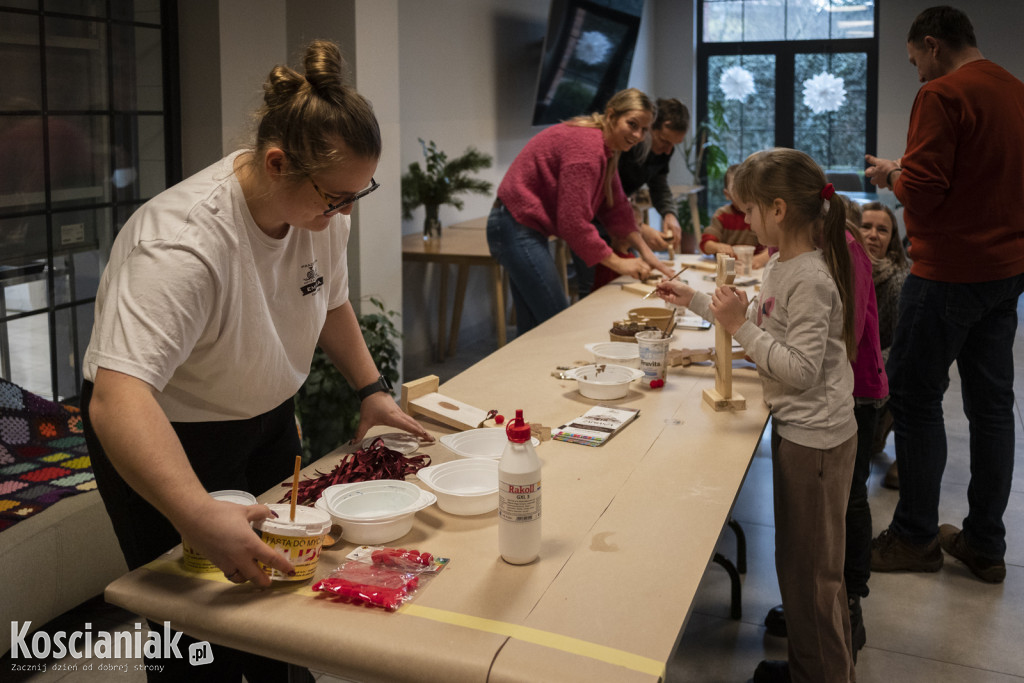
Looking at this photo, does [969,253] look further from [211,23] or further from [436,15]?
[436,15]

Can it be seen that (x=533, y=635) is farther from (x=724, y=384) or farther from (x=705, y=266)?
(x=705, y=266)

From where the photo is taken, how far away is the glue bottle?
4.22 feet

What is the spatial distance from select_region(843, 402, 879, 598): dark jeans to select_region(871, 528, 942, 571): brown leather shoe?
649 mm

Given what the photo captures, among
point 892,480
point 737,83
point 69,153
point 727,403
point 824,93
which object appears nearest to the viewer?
point 727,403

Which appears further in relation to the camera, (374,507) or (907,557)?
(907,557)

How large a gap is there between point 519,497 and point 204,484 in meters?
0.61

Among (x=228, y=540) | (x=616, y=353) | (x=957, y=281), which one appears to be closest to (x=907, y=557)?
(x=957, y=281)

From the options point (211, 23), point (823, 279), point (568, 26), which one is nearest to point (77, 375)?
point (211, 23)

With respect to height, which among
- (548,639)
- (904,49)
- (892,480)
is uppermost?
(904,49)

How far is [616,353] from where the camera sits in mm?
2516

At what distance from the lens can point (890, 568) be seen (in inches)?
114

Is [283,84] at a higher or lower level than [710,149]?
lower

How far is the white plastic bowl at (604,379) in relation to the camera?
2.16m

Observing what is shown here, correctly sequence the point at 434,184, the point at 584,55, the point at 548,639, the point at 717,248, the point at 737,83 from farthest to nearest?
1. the point at 737,83
2. the point at 584,55
3. the point at 434,184
4. the point at 717,248
5. the point at 548,639
